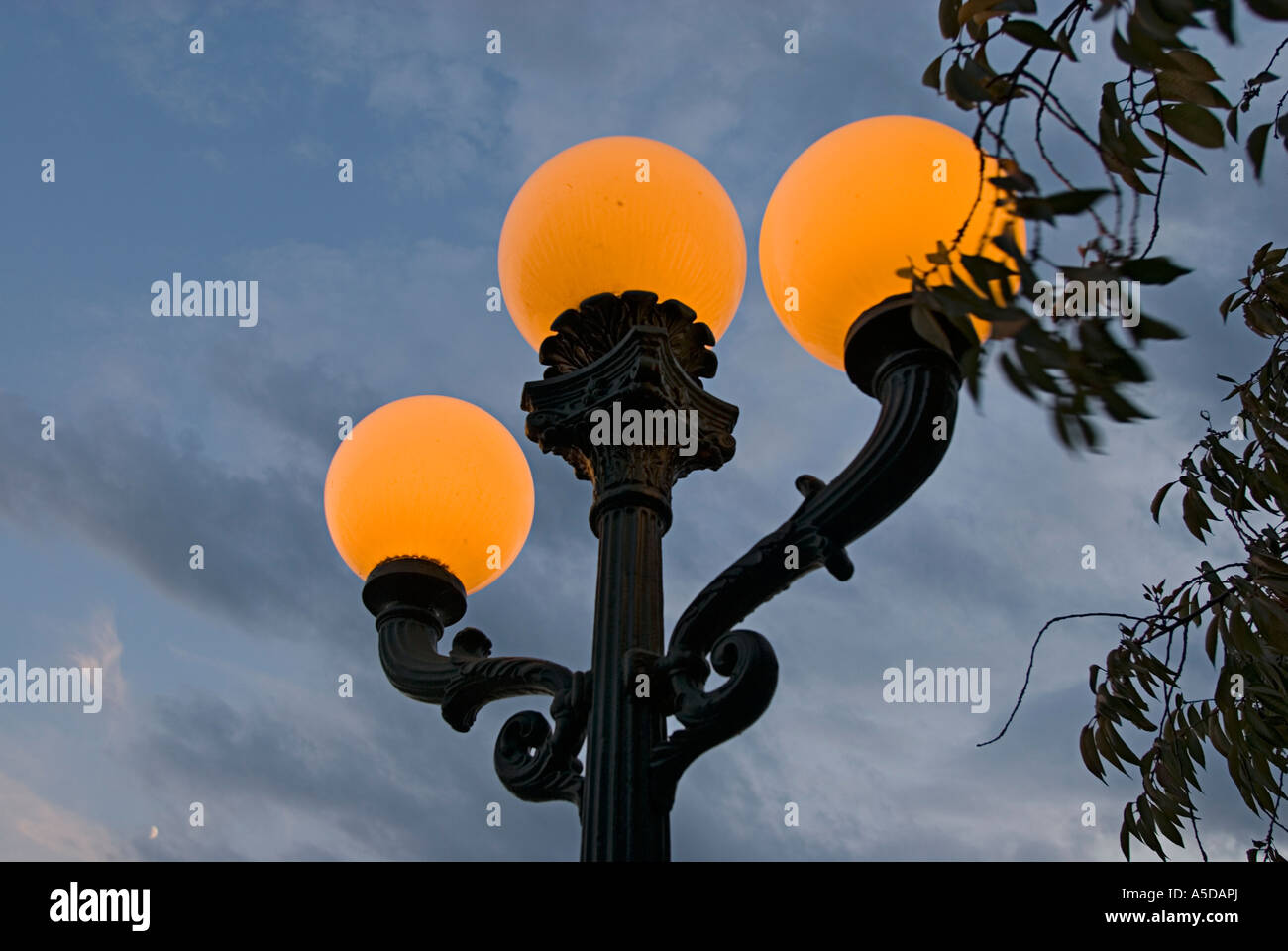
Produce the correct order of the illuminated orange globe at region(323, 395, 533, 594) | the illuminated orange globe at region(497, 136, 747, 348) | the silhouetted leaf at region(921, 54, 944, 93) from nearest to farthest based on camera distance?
the silhouetted leaf at region(921, 54, 944, 93), the illuminated orange globe at region(497, 136, 747, 348), the illuminated orange globe at region(323, 395, 533, 594)

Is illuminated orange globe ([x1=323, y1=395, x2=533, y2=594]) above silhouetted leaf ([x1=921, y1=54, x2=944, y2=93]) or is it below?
below

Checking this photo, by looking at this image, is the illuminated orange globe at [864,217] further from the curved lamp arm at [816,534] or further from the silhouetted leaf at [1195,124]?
the silhouetted leaf at [1195,124]

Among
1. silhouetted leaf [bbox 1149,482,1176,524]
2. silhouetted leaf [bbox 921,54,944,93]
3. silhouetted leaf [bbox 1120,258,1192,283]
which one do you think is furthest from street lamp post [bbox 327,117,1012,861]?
silhouetted leaf [bbox 1149,482,1176,524]

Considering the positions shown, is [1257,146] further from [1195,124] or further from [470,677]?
[470,677]

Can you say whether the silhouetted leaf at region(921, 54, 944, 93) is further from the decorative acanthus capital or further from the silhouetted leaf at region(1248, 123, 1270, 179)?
the decorative acanthus capital

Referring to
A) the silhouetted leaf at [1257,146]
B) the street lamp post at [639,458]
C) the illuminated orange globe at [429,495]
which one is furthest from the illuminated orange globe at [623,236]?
the silhouetted leaf at [1257,146]

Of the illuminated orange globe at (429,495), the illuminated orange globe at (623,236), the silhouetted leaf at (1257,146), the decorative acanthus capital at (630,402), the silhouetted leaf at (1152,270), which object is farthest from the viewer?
the illuminated orange globe at (429,495)

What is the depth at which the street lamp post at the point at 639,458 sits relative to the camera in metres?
2.65

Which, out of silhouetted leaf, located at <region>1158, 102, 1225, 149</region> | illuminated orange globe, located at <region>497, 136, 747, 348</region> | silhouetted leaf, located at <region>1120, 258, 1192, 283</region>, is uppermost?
illuminated orange globe, located at <region>497, 136, 747, 348</region>

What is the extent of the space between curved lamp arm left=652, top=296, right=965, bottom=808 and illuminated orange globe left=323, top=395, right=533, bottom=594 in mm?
1122

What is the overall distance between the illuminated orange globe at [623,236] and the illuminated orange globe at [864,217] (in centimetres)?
33

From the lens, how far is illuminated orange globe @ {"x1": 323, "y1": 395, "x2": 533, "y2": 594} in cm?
360

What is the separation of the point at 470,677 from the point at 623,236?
1301 mm
